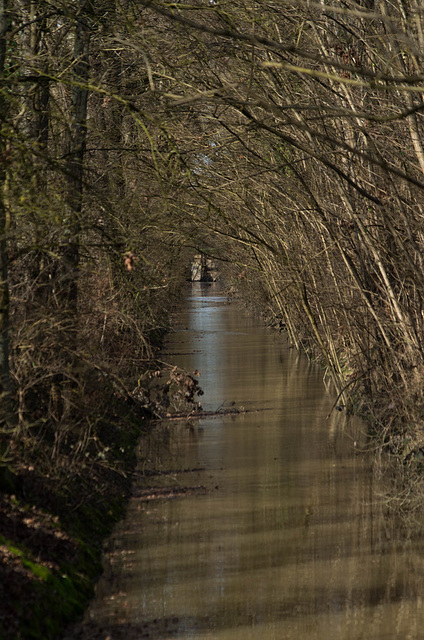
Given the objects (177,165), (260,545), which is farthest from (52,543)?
(177,165)

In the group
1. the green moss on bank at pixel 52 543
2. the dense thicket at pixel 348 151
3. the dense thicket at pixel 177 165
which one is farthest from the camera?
the dense thicket at pixel 348 151

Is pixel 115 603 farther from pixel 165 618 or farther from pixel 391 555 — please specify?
pixel 391 555

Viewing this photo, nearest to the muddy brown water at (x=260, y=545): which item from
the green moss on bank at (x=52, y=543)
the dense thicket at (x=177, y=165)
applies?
the green moss on bank at (x=52, y=543)

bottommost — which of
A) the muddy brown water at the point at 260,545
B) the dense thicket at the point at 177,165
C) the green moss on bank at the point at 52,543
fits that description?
the muddy brown water at the point at 260,545

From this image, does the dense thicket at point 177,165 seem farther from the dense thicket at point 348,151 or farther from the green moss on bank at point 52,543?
the green moss on bank at point 52,543

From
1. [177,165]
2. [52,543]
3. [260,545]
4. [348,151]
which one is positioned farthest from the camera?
[177,165]

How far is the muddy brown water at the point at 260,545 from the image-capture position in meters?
6.70

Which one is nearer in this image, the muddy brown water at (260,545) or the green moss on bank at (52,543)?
the green moss on bank at (52,543)

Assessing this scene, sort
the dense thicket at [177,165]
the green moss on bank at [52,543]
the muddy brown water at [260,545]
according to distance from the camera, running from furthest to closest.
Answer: the dense thicket at [177,165], the muddy brown water at [260,545], the green moss on bank at [52,543]

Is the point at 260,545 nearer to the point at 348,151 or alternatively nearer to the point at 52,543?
the point at 52,543

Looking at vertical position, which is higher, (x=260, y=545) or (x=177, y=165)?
(x=177, y=165)

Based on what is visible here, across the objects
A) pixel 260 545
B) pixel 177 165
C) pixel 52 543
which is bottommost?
pixel 260 545

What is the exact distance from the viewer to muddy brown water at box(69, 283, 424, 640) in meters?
6.70

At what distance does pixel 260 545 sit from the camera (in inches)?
335
